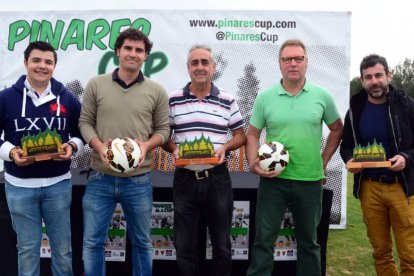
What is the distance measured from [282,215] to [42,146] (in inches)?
64.2

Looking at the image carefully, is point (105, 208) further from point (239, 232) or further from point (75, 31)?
point (75, 31)

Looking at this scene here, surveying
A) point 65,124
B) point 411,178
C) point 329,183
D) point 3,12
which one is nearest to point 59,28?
point 3,12

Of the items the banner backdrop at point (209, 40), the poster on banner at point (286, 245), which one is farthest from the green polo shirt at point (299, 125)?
the banner backdrop at point (209, 40)

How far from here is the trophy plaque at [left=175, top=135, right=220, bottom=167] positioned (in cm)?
253

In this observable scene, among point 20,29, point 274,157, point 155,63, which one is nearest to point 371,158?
point 274,157

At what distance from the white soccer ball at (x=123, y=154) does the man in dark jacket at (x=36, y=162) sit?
31cm

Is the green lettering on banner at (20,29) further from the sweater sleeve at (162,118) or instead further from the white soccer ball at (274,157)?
the white soccer ball at (274,157)

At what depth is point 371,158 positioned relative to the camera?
8.60 ft

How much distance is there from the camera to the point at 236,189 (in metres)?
3.32

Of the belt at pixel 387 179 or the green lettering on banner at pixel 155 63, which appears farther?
the green lettering on banner at pixel 155 63

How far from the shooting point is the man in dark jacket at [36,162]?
248cm

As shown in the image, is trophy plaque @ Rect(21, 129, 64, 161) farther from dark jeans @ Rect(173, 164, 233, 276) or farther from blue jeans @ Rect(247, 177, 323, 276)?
blue jeans @ Rect(247, 177, 323, 276)

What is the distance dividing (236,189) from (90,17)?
129 inches

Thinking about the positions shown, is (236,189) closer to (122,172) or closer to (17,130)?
(122,172)
